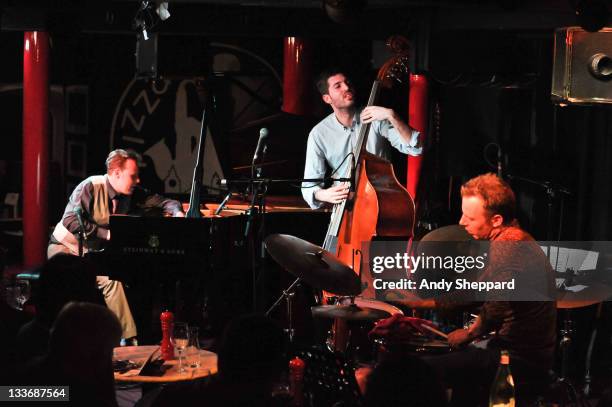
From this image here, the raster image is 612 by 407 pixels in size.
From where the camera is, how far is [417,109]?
27.1ft

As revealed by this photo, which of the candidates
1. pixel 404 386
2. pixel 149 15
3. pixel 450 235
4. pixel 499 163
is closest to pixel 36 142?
pixel 149 15

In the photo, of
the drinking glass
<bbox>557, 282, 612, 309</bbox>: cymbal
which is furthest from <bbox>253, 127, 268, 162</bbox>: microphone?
<bbox>557, 282, 612, 309</bbox>: cymbal

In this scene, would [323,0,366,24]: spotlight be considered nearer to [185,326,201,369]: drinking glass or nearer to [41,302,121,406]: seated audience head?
[185,326,201,369]: drinking glass

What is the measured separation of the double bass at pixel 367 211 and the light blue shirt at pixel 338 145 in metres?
0.27

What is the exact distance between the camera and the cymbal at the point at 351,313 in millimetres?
4723

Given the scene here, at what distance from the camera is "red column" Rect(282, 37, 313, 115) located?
887 centimetres

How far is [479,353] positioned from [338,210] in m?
1.75

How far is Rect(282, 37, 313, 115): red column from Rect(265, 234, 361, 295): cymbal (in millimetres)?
4261

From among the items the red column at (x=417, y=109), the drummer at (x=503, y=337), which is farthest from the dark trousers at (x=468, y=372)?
the red column at (x=417, y=109)

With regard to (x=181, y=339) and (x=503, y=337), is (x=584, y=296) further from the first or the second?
(x=181, y=339)

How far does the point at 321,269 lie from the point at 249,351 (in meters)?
1.80

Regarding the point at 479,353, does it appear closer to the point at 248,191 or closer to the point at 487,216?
the point at 487,216

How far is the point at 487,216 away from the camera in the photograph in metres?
4.38

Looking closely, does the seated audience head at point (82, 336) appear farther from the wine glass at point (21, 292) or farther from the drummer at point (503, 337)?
the wine glass at point (21, 292)
